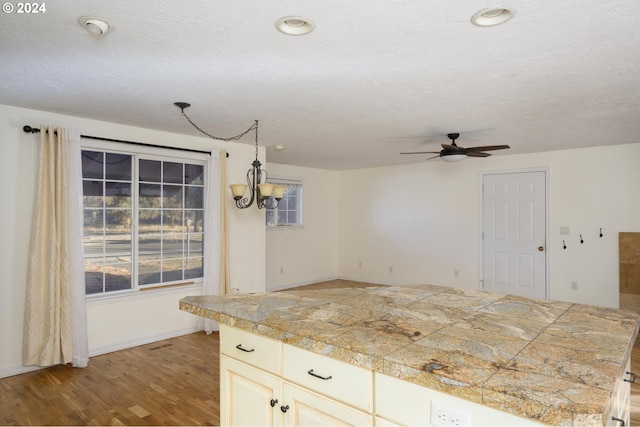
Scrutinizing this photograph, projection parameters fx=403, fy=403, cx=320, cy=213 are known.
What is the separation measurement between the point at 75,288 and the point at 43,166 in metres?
1.10

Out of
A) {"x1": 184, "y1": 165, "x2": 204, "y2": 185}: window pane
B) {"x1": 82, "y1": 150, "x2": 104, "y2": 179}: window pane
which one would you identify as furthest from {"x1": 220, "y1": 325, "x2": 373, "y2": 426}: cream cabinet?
{"x1": 184, "y1": 165, "x2": 204, "y2": 185}: window pane

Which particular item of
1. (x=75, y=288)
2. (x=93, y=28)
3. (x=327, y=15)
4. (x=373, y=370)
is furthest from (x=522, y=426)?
(x=75, y=288)

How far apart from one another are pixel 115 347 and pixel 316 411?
325cm

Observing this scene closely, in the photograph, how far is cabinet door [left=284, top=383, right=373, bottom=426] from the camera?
1419 mm

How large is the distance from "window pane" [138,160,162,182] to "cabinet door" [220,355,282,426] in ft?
9.54

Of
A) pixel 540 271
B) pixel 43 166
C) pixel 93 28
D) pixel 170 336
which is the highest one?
pixel 93 28

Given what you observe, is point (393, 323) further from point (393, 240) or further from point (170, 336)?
point (393, 240)

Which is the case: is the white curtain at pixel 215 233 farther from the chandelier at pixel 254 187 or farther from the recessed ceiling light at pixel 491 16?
the recessed ceiling light at pixel 491 16

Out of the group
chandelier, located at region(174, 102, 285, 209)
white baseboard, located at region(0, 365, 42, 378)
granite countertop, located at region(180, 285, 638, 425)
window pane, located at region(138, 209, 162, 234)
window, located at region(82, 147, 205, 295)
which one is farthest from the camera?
window pane, located at region(138, 209, 162, 234)

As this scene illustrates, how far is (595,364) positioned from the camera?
1.21m

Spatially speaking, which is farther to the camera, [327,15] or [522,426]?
[327,15]

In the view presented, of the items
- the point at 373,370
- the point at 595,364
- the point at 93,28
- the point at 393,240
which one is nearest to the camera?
the point at 595,364

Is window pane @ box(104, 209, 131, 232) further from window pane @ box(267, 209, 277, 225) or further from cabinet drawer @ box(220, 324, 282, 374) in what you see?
window pane @ box(267, 209, 277, 225)

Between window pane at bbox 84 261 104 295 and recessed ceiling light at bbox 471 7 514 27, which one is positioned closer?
recessed ceiling light at bbox 471 7 514 27
